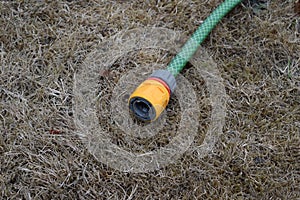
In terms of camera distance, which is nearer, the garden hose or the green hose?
the garden hose

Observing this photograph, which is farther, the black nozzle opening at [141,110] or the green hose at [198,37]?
the green hose at [198,37]

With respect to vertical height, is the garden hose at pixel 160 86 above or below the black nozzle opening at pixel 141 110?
above

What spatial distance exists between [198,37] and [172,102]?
0.32 m

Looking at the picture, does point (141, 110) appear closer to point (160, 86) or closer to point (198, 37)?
point (160, 86)

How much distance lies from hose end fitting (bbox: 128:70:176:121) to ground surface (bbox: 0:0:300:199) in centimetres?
10

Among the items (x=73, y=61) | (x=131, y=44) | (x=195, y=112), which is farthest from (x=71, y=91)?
(x=195, y=112)

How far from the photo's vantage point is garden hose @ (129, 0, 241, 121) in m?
1.52

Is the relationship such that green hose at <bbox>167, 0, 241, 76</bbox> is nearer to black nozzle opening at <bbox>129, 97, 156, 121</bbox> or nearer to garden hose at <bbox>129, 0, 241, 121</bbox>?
garden hose at <bbox>129, 0, 241, 121</bbox>

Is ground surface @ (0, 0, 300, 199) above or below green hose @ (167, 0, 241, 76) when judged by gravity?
below

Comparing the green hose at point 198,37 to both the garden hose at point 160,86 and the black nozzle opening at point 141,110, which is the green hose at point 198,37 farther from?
the black nozzle opening at point 141,110

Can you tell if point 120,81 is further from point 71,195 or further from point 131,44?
point 71,195

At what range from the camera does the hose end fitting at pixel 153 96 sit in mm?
1511

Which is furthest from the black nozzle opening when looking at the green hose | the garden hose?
the green hose

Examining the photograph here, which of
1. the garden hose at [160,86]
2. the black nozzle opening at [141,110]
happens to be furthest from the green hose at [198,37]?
the black nozzle opening at [141,110]
